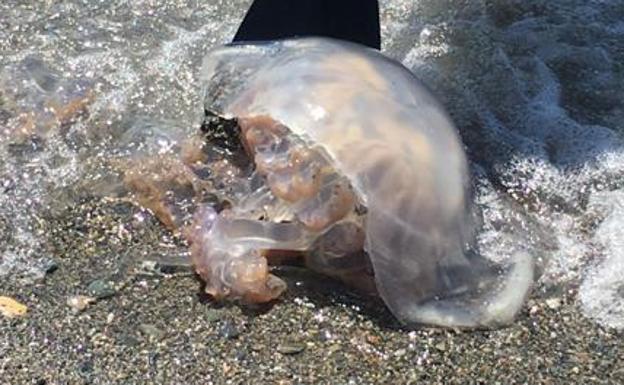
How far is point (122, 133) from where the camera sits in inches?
125

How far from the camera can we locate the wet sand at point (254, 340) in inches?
94.6

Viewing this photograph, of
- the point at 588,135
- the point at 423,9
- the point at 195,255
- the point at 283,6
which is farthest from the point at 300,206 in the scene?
the point at 423,9

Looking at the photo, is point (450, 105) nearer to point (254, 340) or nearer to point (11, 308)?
point (254, 340)

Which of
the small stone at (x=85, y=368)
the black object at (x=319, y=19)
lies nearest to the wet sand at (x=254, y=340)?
the small stone at (x=85, y=368)

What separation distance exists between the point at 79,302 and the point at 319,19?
1040 mm

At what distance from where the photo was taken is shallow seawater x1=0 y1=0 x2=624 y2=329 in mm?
2836

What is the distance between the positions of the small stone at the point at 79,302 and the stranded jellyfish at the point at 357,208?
10.3 inches

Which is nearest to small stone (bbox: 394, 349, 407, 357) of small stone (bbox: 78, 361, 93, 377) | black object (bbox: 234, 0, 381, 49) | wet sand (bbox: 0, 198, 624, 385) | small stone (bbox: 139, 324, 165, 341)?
wet sand (bbox: 0, 198, 624, 385)

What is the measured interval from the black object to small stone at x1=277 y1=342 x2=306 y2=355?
960 millimetres

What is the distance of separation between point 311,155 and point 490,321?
1.84 ft

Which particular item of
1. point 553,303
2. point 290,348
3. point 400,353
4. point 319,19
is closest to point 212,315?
point 290,348

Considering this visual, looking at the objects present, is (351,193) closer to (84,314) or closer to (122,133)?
(84,314)

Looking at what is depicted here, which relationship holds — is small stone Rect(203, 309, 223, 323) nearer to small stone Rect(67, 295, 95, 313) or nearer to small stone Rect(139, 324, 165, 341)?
small stone Rect(139, 324, 165, 341)

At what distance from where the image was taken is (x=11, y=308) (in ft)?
8.39
